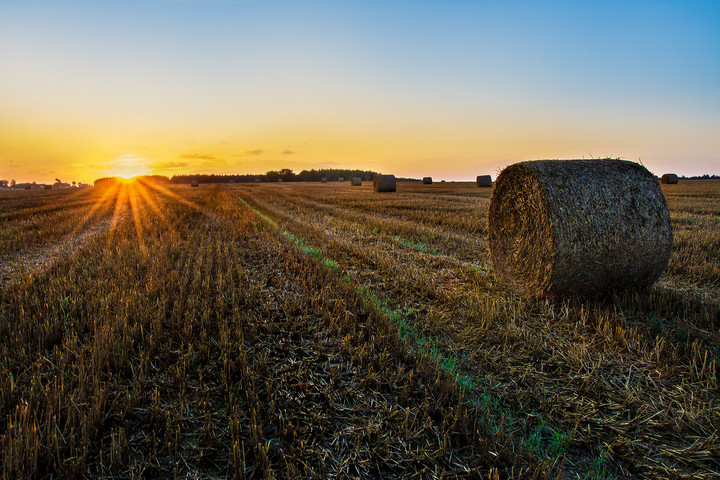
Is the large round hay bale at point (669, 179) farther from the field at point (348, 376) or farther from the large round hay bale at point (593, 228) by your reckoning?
the large round hay bale at point (593, 228)

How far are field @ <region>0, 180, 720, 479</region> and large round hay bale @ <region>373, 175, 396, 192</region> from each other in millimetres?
22115

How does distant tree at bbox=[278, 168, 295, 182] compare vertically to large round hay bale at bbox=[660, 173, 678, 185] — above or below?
above

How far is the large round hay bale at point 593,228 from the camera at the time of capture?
4430mm

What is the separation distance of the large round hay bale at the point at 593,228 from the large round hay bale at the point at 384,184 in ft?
73.9

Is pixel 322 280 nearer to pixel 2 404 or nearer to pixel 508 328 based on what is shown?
pixel 508 328

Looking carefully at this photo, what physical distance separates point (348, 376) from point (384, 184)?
25.1 metres

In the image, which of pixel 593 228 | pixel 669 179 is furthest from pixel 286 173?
pixel 593 228

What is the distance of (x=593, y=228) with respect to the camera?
4441 mm

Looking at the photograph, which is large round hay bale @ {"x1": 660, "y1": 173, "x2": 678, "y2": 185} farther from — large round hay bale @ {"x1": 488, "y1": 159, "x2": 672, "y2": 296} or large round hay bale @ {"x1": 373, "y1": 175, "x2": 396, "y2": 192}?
large round hay bale @ {"x1": 488, "y1": 159, "x2": 672, "y2": 296}

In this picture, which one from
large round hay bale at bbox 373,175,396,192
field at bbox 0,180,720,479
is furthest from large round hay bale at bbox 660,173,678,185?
field at bbox 0,180,720,479

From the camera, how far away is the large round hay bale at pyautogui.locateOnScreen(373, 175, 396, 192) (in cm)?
2736

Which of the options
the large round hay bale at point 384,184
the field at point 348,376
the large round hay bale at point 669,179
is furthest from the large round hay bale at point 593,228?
the large round hay bale at point 669,179

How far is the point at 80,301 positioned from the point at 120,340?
4.47 ft

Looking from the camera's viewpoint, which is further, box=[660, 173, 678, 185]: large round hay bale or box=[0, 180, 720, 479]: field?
box=[660, 173, 678, 185]: large round hay bale
